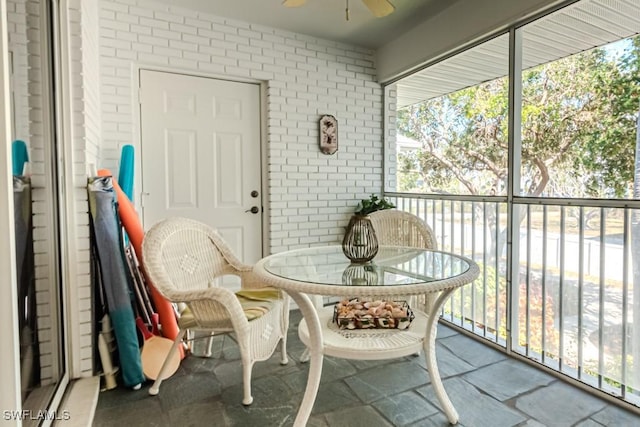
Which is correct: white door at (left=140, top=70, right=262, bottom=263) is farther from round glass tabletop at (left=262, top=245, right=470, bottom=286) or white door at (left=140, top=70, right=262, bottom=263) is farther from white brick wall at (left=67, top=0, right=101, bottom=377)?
round glass tabletop at (left=262, top=245, right=470, bottom=286)

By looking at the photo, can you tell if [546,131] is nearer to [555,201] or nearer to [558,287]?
[555,201]

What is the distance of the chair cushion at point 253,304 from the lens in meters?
1.97

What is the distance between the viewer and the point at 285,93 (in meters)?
3.38

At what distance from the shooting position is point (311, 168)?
354cm

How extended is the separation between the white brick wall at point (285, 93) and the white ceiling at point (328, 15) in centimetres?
10

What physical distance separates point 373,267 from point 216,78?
226 centimetres

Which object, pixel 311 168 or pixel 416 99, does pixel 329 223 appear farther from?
pixel 416 99

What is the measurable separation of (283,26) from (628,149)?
273 centimetres

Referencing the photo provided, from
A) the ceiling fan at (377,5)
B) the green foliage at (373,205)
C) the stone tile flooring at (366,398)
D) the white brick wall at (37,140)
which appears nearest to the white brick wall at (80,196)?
the white brick wall at (37,140)

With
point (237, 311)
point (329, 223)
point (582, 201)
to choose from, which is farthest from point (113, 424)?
point (582, 201)

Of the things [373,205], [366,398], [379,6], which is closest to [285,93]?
[373,205]

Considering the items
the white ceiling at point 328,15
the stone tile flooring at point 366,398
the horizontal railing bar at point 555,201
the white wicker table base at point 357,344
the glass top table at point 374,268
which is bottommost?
the stone tile flooring at point 366,398

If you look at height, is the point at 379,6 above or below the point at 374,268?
above

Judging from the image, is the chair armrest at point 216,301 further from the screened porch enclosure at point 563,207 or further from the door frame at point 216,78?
the screened porch enclosure at point 563,207
